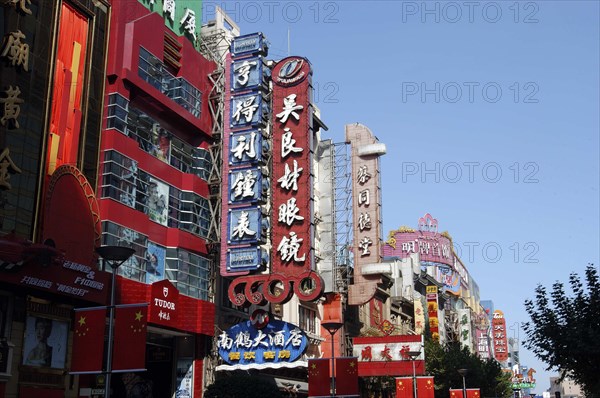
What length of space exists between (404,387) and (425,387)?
1.59m

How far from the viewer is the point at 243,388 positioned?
32.2m

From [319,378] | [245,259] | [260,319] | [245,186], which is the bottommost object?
[319,378]

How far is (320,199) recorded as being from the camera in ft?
189

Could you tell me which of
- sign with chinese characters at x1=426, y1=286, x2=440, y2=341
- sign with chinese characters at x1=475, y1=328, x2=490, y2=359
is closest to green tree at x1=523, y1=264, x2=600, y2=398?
sign with chinese characters at x1=426, y1=286, x2=440, y2=341

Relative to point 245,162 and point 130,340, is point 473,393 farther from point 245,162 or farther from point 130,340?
point 130,340

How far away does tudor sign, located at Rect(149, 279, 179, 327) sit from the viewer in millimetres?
34875

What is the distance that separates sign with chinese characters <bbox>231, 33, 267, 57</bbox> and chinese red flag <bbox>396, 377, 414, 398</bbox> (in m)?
25.7

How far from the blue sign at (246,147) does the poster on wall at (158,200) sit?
3976 millimetres

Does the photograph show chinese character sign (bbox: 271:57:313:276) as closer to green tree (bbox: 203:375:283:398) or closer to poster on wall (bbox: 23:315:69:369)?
green tree (bbox: 203:375:283:398)

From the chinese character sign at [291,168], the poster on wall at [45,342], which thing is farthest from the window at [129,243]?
the chinese character sign at [291,168]

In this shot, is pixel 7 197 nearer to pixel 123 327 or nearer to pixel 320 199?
pixel 123 327

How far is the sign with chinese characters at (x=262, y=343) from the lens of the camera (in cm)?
3853

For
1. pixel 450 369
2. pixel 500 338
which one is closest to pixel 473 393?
pixel 450 369

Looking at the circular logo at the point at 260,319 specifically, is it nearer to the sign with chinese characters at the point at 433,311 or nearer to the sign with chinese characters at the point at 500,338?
the sign with chinese characters at the point at 433,311
